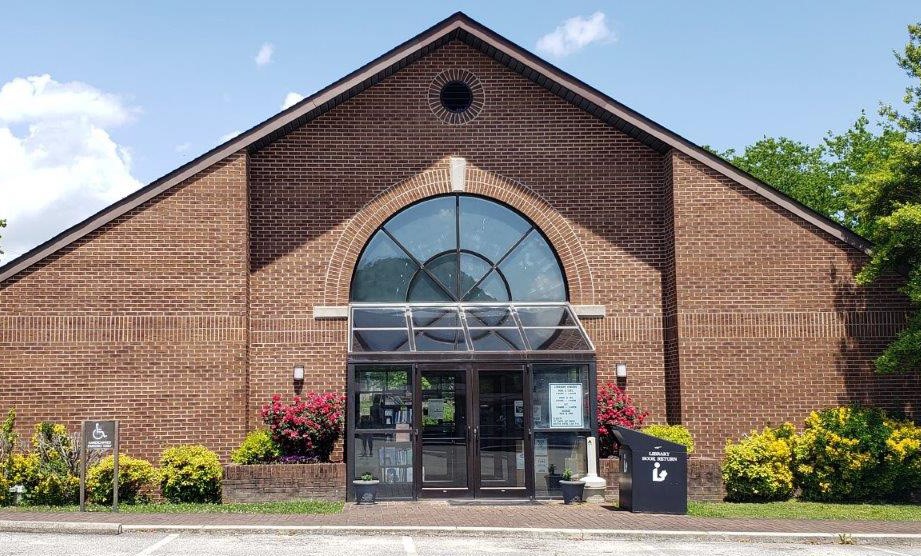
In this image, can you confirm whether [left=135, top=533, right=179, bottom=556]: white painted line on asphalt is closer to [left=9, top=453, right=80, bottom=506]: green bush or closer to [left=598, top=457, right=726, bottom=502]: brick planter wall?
[left=9, top=453, right=80, bottom=506]: green bush

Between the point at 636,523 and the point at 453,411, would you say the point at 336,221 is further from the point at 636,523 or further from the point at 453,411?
the point at 636,523

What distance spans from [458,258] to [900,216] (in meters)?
7.98

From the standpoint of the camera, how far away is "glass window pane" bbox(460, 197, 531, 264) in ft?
67.9

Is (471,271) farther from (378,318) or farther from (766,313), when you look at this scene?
(766,313)

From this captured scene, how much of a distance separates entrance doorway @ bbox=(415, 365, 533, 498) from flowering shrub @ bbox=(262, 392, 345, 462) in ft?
5.31

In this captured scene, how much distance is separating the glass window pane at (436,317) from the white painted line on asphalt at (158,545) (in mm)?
6949

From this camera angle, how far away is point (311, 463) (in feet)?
59.3

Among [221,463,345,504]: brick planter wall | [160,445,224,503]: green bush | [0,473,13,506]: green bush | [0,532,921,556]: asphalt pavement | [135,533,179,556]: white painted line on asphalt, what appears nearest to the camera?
[135,533,179,556]: white painted line on asphalt

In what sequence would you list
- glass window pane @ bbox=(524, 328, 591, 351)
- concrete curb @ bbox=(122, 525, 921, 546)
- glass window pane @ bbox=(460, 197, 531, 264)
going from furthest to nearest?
glass window pane @ bbox=(460, 197, 531, 264) → glass window pane @ bbox=(524, 328, 591, 351) → concrete curb @ bbox=(122, 525, 921, 546)

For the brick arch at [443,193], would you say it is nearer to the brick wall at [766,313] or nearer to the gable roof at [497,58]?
the brick wall at [766,313]

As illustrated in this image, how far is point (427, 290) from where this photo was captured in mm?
20547

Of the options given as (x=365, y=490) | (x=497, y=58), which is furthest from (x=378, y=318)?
(x=497, y=58)

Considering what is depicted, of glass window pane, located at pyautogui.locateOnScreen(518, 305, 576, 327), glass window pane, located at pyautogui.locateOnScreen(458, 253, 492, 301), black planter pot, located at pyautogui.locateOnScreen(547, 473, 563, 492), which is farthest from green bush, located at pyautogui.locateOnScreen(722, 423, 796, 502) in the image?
glass window pane, located at pyautogui.locateOnScreen(458, 253, 492, 301)

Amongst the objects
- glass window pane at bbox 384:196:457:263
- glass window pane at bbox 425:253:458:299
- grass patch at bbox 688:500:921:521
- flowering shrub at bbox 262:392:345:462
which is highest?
glass window pane at bbox 384:196:457:263
